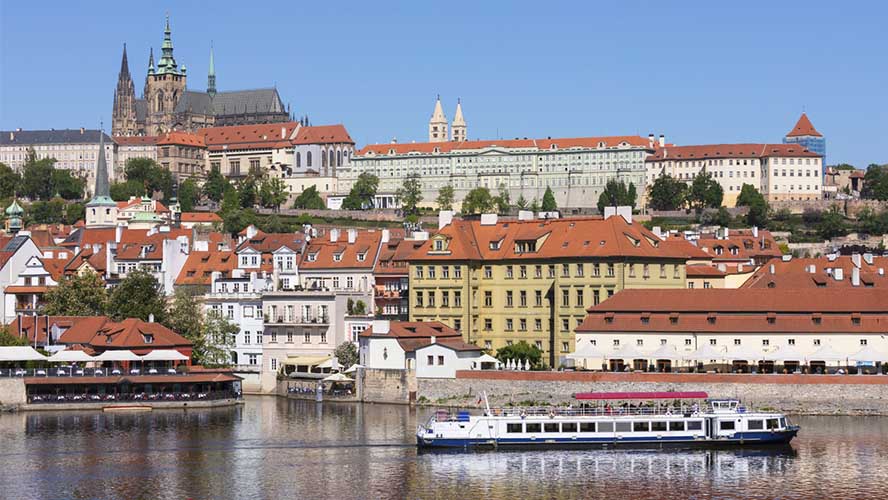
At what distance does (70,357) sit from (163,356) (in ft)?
14.4

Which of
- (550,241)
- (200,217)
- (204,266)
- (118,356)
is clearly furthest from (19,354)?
(200,217)

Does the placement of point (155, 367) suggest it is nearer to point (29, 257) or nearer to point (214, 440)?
point (214, 440)

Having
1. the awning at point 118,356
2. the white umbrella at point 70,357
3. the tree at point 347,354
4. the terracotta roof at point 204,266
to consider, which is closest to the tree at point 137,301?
the terracotta roof at point 204,266

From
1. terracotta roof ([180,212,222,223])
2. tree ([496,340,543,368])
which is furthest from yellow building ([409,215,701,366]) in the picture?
terracotta roof ([180,212,222,223])

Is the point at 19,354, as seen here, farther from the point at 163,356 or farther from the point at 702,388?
the point at 702,388

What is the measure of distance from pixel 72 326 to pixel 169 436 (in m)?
21.9

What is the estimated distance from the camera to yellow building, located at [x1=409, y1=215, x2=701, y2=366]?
83.1m

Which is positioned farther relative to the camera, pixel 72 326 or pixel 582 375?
pixel 72 326

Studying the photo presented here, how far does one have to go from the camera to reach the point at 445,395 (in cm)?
7644

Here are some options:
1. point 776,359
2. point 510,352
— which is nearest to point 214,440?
point 510,352

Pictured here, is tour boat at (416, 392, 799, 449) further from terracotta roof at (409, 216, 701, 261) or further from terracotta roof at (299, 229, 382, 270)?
terracotta roof at (299, 229, 382, 270)

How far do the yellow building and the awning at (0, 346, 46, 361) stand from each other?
19175mm

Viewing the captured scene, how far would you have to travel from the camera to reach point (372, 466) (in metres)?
58.2

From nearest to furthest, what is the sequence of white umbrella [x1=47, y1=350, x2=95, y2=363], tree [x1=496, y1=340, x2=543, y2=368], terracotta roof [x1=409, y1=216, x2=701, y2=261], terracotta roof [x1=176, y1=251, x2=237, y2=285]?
1. white umbrella [x1=47, y1=350, x2=95, y2=363]
2. tree [x1=496, y1=340, x2=543, y2=368]
3. terracotta roof [x1=409, y1=216, x2=701, y2=261]
4. terracotta roof [x1=176, y1=251, x2=237, y2=285]
